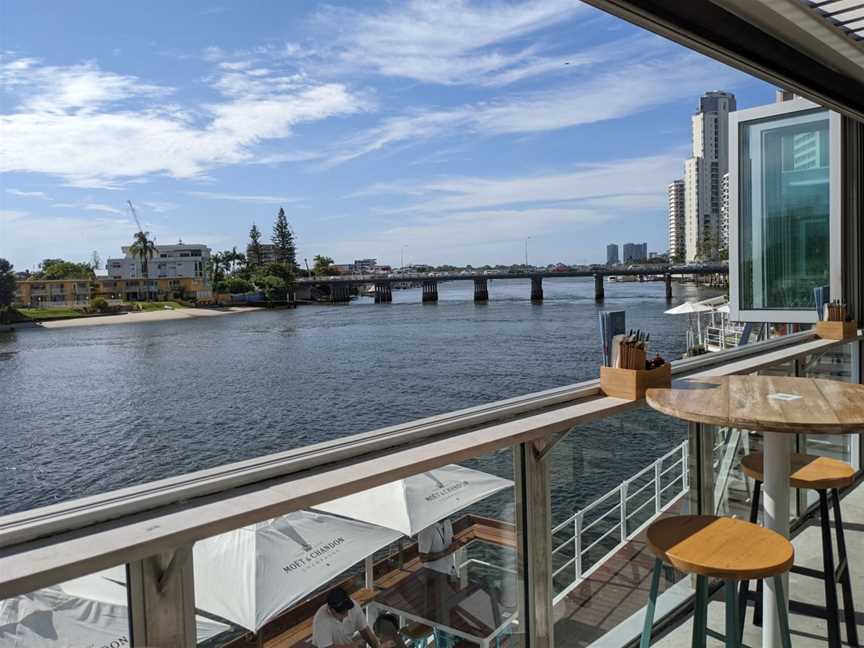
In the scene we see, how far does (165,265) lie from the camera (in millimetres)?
86000

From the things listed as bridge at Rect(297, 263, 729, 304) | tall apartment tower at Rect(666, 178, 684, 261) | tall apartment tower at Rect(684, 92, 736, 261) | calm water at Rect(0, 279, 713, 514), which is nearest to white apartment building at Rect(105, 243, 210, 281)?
bridge at Rect(297, 263, 729, 304)

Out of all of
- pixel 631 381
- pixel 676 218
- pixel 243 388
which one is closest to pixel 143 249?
pixel 243 388

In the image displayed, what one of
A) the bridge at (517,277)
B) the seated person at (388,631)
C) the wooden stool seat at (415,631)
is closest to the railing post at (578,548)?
the wooden stool seat at (415,631)

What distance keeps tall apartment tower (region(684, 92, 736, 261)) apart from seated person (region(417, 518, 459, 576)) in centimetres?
560

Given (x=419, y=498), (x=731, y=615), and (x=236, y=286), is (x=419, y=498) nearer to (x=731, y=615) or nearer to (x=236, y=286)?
(x=731, y=615)

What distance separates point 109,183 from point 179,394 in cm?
7237

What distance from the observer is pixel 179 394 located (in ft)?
87.7

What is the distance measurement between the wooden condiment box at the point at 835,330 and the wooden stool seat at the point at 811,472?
5.60 ft

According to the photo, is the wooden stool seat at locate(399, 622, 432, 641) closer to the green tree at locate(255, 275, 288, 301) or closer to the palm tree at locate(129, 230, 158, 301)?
the green tree at locate(255, 275, 288, 301)

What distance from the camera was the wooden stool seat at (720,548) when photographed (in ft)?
4.38

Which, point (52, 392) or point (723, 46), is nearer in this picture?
point (723, 46)

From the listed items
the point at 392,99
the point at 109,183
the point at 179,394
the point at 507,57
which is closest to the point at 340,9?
the point at 507,57

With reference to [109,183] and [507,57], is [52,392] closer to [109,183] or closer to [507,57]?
[507,57]

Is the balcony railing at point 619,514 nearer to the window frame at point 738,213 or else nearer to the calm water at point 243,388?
the calm water at point 243,388
